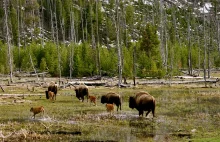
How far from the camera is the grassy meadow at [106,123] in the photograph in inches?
778

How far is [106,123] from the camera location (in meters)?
24.4

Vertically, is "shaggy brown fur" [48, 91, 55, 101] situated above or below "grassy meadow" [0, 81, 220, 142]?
above

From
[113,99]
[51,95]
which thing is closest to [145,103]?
[113,99]

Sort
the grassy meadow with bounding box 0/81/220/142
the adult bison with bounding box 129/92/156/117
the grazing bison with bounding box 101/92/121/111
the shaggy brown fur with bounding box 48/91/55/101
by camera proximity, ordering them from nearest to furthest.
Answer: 1. the grassy meadow with bounding box 0/81/220/142
2. the adult bison with bounding box 129/92/156/117
3. the grazing bison with bounding box 101/92/121/111
4. the shaggy brown fur with bounding box 48/91/55/101

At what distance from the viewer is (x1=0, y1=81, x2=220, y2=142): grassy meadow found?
19750 millimetres

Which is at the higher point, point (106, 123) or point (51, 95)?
point (51, 95)

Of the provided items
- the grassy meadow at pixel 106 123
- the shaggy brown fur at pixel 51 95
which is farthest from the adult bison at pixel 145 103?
the shaggy brown fur at pixel 51 95

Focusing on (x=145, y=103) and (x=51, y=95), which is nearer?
(x=145, y=103)

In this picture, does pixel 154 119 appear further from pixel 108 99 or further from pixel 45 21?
pixel 45 21

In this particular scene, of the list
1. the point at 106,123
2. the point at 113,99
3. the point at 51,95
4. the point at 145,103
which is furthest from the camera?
the point at 51,95

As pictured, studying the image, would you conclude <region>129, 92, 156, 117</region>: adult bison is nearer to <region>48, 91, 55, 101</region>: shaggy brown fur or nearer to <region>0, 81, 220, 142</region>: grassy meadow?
<region>0, 81, 220, 142</region>: grassy meadow

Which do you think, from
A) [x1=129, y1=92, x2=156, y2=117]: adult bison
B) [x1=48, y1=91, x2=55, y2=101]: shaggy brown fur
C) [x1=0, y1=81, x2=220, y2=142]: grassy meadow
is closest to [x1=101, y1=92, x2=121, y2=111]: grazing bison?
[x1=0, y1=81, x2=220, y2=142]: grassy meadow

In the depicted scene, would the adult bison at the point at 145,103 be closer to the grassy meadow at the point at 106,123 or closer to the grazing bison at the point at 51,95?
the grassy meadow at the point at 106,123

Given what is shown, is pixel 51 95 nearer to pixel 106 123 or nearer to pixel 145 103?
pixel 145 103
